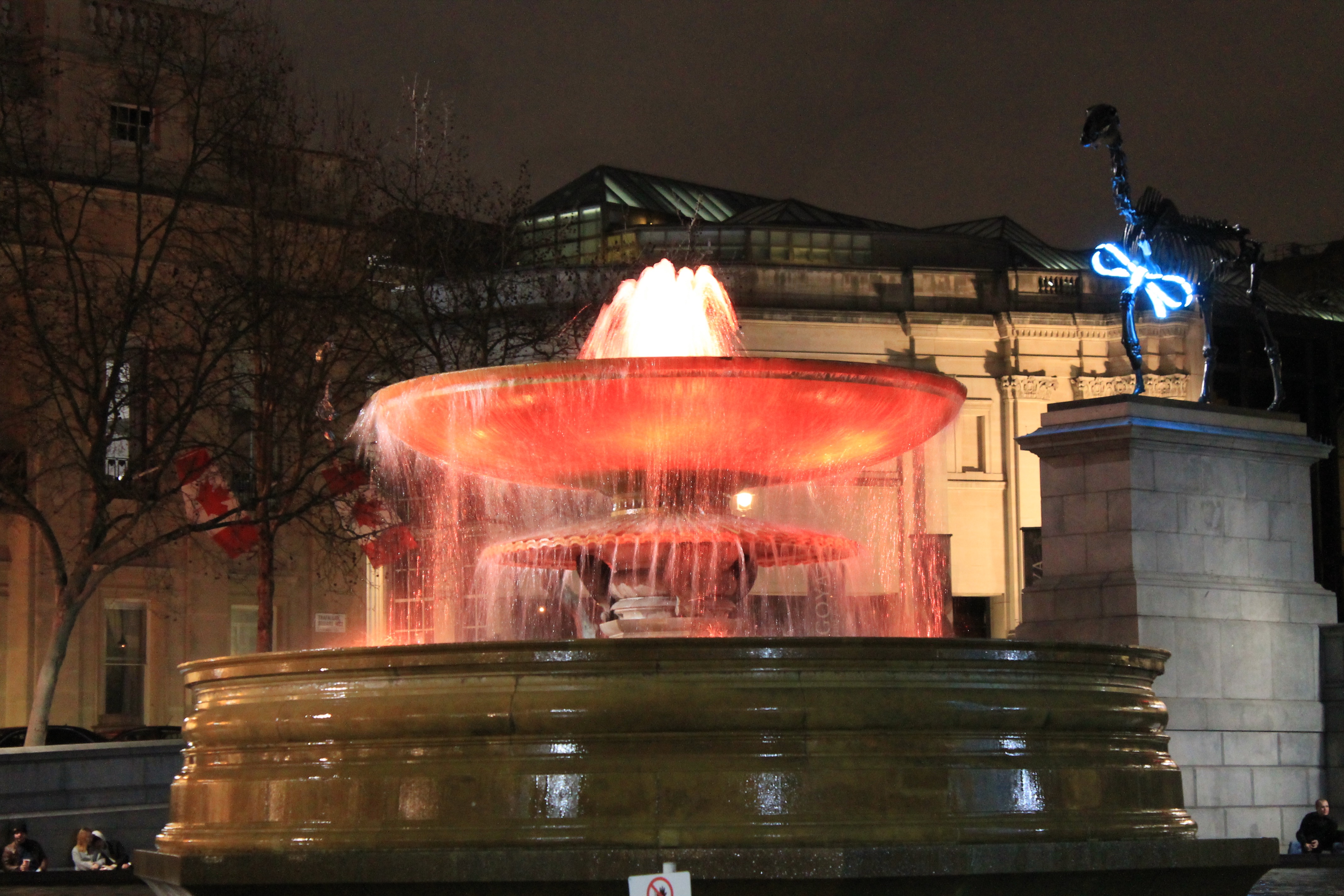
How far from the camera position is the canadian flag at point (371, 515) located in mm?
26297

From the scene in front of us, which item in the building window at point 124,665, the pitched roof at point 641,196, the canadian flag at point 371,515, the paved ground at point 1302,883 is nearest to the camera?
the paved ground at point 1302,883

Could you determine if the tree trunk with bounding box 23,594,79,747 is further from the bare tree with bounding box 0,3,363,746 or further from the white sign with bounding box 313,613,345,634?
the white sign with bounding box 313,613,345,634

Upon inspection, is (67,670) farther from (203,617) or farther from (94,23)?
(94,23)

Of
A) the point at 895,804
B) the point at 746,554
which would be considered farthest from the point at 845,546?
the point at 895,804

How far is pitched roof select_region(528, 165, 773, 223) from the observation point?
54.3m

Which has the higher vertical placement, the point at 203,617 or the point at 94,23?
the point at 94,23

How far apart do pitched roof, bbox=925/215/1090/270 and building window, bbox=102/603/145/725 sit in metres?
24.6

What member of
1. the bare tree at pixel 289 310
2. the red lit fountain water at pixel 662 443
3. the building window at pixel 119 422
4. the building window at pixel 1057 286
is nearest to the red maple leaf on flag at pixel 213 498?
the bare tree at pixel 289 310

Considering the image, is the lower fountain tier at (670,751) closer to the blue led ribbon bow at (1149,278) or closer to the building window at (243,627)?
the blue led ribbon bow at (1149,278)

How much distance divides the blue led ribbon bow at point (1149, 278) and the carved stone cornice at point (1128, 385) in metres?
27.6

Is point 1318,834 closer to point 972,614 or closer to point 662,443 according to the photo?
point 662,443

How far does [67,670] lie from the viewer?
118 feet

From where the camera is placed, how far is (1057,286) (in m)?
49.8

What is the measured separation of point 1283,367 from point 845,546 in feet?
150
